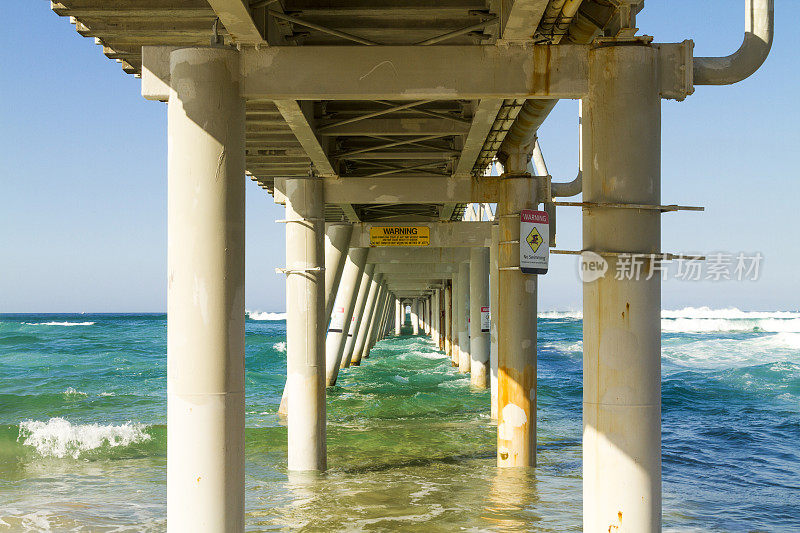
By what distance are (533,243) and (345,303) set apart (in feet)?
43.1

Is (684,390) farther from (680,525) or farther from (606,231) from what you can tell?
(606,231)

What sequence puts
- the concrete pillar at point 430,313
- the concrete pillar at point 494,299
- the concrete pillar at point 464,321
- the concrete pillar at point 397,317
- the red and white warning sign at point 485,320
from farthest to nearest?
the concrete pillar at point 397,317 < the concrete pillar at point 430,313 < the concrete pillar at point 464,321 < the red and white warning sign at point 485,320 < the concrete pillar at point 494,299

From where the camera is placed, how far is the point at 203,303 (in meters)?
5.91

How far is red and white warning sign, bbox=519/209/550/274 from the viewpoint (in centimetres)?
808

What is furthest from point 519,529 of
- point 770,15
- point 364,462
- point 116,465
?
point 116,465

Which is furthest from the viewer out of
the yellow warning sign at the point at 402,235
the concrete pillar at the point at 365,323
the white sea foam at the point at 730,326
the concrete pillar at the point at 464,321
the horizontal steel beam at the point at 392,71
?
the white sea foam at the point at 730,326

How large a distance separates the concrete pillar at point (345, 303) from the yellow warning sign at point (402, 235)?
453 cm

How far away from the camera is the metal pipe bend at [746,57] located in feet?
19.9

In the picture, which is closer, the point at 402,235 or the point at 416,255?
the point at 402,235

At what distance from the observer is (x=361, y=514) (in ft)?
28.6

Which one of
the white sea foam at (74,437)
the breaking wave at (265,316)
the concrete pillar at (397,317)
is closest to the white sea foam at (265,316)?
the breaking wave at (265,316)

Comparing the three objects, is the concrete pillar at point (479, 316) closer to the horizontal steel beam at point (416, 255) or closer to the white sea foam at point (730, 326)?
the horizontal steel beam at point (416, 255)

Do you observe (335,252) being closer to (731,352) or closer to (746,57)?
(746,57)

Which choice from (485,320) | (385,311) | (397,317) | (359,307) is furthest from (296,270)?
(397,317)
